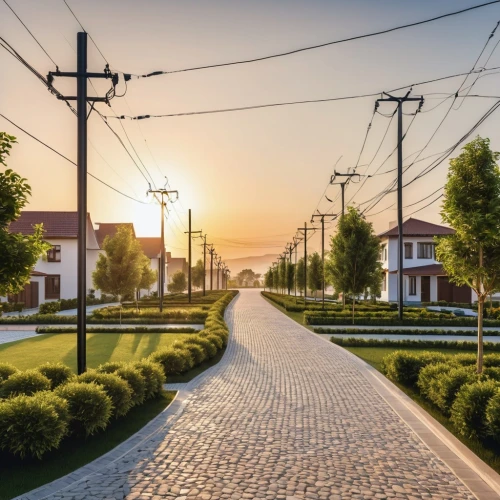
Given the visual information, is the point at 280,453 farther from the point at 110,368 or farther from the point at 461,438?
the point at 110,368

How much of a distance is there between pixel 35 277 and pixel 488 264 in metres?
39.1

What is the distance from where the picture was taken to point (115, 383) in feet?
27.1

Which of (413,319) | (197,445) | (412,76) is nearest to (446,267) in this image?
(197,445)

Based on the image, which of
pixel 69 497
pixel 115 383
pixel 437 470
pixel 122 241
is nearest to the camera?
pixel 69 497

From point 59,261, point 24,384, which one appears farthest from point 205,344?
point 59,261

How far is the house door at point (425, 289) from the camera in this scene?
48.2 metres

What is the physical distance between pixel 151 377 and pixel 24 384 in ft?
7.46

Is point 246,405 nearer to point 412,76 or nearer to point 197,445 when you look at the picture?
point 197,445

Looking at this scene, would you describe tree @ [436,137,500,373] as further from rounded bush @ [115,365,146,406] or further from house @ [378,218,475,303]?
house @ [378,218,475,303]

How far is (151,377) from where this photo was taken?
9.69 m

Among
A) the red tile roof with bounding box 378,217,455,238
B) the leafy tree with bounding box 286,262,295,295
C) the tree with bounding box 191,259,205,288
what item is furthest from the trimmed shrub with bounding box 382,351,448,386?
the tree with bounding box 191,259,205,288

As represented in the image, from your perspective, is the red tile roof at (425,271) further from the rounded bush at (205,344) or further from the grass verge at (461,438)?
the rounded bush at (205,344)

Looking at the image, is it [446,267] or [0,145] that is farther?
[446,267]

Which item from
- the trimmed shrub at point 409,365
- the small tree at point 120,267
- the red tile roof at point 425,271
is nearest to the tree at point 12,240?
the trimmed shrub at point 409,365
